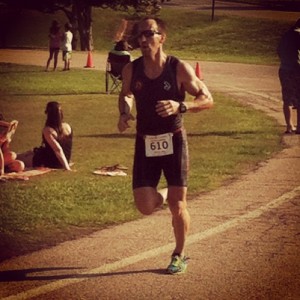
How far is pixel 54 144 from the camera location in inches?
468

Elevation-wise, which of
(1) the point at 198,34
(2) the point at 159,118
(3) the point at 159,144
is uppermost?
(2) the point at 159,118

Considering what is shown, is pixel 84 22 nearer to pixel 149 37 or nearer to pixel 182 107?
pixel 149 37

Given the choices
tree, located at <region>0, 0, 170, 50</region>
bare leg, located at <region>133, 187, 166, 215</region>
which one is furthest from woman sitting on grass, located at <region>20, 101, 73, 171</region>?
tree, located at <region>0, 0, 170, 50</region>

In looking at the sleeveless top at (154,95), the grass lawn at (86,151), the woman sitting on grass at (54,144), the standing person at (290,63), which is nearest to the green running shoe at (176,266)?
the sleeveless top at (154,95)

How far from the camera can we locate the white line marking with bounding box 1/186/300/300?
670 centimetres

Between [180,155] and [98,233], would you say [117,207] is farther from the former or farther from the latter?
[180,155]

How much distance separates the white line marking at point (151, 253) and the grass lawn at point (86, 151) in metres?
0.93

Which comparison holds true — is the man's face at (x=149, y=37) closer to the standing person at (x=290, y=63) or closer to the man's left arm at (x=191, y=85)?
the man's left arm at (x=191, y=85)

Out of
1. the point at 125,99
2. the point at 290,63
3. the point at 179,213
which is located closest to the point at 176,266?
the point at 179,213

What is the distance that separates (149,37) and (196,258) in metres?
1.87

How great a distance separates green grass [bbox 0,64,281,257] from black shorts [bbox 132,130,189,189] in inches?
51.4

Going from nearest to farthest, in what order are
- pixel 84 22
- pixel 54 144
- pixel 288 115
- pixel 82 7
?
pixel 54 144, pixel 288 115, pixel 82 7, pixel 84 22

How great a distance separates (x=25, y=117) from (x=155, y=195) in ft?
40.0

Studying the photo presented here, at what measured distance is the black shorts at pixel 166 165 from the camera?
7.19 metres
